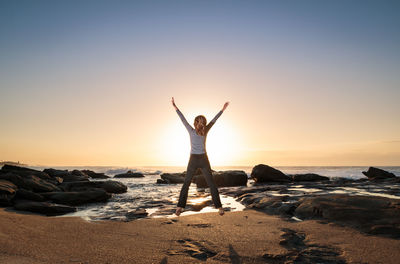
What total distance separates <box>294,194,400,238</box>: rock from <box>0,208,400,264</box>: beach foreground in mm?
460

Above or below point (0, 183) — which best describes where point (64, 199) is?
below

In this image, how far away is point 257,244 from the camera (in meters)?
4.62

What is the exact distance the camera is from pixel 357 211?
6355mm

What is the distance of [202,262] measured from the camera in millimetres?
3834

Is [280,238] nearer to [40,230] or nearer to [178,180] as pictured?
[40,230]

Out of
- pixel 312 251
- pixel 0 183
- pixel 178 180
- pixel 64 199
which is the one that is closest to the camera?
pixel 312 251

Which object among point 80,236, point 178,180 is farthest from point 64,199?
point 178,180

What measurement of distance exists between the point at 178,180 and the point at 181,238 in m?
27.4

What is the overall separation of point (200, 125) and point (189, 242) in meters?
3.03

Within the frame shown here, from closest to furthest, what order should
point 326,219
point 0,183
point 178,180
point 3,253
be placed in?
point 3,253 → point 326,219 → point 0,183 → point 178,180

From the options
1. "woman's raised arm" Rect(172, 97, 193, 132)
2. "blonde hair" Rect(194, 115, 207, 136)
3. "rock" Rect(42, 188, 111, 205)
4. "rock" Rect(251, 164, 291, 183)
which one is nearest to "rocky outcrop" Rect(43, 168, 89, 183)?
"rock" Rect(42, 188, 111, 205)

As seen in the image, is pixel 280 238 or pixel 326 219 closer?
pixel 280 238

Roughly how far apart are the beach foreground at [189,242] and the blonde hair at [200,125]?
2.31 m

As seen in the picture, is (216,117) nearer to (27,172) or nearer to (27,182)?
(27,182)
